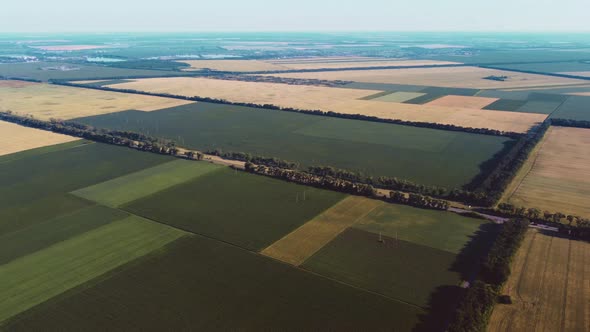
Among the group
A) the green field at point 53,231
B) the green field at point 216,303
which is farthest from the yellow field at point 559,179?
the green field at point 53,231

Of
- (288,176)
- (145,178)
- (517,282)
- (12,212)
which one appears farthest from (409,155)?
(12,212)

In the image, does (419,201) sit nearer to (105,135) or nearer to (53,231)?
(53,231)

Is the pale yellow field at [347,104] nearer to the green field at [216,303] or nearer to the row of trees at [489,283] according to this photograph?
the row of trees at [489,283]

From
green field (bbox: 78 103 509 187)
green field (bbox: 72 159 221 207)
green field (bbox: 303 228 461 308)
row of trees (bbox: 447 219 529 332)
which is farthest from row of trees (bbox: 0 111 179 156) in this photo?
row of trees (bbox: 447 219 529 332)

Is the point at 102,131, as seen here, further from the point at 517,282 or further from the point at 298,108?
the point at 517,282

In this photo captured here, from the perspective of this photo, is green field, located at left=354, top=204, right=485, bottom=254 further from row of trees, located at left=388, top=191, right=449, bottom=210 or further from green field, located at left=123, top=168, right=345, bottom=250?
green field, located at left=123, top=168, right=345, bottom=250

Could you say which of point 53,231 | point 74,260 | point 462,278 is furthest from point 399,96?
point 74,260
